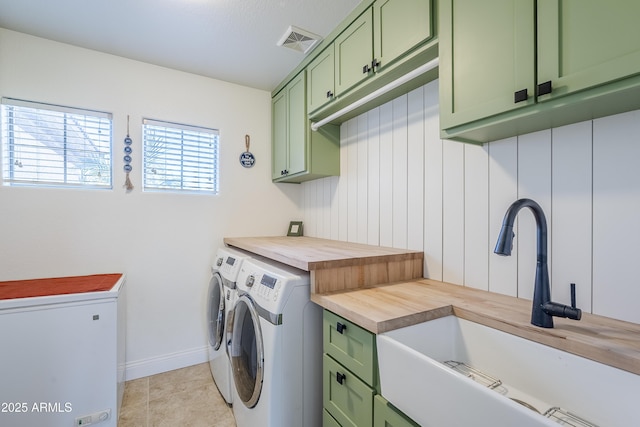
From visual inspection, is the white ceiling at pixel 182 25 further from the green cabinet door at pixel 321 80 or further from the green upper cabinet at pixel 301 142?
the green upper cabinet at pixel 301 142

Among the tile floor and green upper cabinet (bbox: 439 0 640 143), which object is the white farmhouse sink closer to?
green upper cabinet (bbox: 439 0 640 143)

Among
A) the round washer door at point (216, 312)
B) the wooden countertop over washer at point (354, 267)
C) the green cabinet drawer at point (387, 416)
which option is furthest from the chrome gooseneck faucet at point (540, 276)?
the round washer door at point (216, 312)

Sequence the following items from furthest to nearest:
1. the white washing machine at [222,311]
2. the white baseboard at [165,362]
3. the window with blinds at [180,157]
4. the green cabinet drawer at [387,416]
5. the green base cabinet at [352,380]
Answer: the window with blinds at [180,157] → the white baseboard at [165,362] → the white washing machine at [222,311] → the green base cabinet at [352,380] → the green cabinet drawer at [387,416]

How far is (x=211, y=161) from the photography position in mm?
2662

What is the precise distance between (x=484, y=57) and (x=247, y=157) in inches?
84.4

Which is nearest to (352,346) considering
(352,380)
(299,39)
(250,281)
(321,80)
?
(352,380)

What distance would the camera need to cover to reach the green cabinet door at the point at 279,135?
2619 millimetres

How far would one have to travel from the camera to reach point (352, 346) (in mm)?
1117

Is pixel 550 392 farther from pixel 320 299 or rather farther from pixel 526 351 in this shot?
pixel 320 299

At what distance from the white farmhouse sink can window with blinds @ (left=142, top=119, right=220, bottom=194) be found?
87.5 inches

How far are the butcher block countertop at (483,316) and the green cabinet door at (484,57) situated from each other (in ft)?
2.38

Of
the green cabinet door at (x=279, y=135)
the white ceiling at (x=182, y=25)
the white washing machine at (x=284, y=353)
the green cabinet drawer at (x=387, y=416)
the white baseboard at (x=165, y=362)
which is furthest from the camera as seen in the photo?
the green cabinet door at (x=279, y=135)

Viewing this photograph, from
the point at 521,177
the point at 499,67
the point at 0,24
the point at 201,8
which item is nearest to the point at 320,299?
the point at 521,177

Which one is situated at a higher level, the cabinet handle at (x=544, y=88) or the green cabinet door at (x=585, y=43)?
the green cabinet door at (x=585, y=43)
